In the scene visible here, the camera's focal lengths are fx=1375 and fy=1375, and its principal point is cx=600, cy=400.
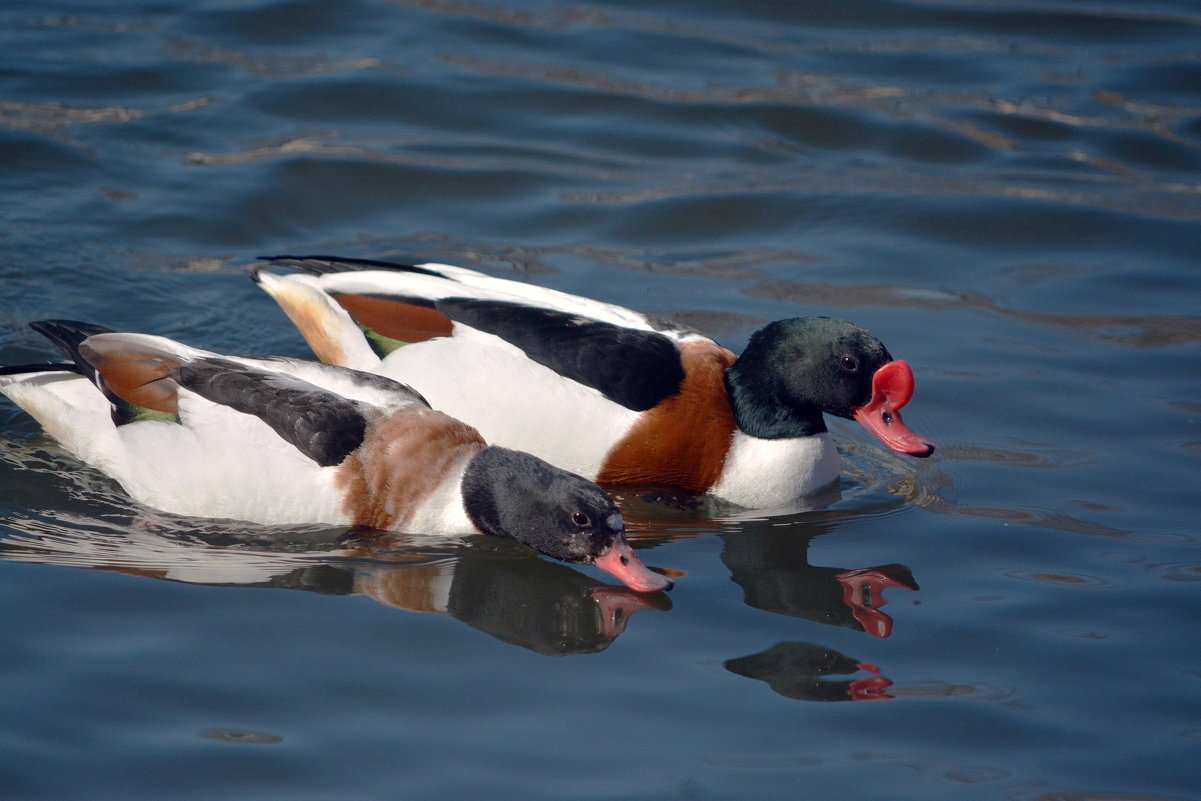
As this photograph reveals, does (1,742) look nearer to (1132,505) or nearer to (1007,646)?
(1007,646)

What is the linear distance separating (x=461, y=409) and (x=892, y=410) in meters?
2.07

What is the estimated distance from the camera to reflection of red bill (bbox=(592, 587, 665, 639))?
17.7ft

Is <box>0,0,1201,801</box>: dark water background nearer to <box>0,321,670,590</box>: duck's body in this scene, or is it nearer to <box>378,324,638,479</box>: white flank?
<box>0,321,670,590</box>: duck's body

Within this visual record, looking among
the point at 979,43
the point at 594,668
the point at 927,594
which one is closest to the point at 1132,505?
the point at 927,594

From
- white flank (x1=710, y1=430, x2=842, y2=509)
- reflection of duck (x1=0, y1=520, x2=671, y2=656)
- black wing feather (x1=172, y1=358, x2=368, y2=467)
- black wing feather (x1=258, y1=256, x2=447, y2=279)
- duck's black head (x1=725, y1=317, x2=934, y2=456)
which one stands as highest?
black wing feather (x1=258, y1=256, x2=447, y2=279)

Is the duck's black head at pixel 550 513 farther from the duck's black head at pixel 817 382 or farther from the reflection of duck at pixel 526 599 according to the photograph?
the duck's black head at pixel 817 382

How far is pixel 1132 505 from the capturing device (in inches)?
261

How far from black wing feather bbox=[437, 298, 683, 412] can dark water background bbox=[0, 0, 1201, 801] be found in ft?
1.82

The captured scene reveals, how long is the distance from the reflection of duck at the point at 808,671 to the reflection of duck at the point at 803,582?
268 mm

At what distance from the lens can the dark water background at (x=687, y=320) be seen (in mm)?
4699

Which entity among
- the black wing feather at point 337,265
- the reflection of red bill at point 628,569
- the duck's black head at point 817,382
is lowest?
the reflection of red bill at point 628,569

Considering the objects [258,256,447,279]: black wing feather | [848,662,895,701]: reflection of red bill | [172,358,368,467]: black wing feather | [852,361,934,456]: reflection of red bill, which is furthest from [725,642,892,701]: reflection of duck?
[258,256,447,279]: black wing feather

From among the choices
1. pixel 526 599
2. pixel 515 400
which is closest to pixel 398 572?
pixel 526 599

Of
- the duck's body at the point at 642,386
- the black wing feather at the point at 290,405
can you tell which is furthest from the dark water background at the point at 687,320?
the black wing feather at the point at 290,405
